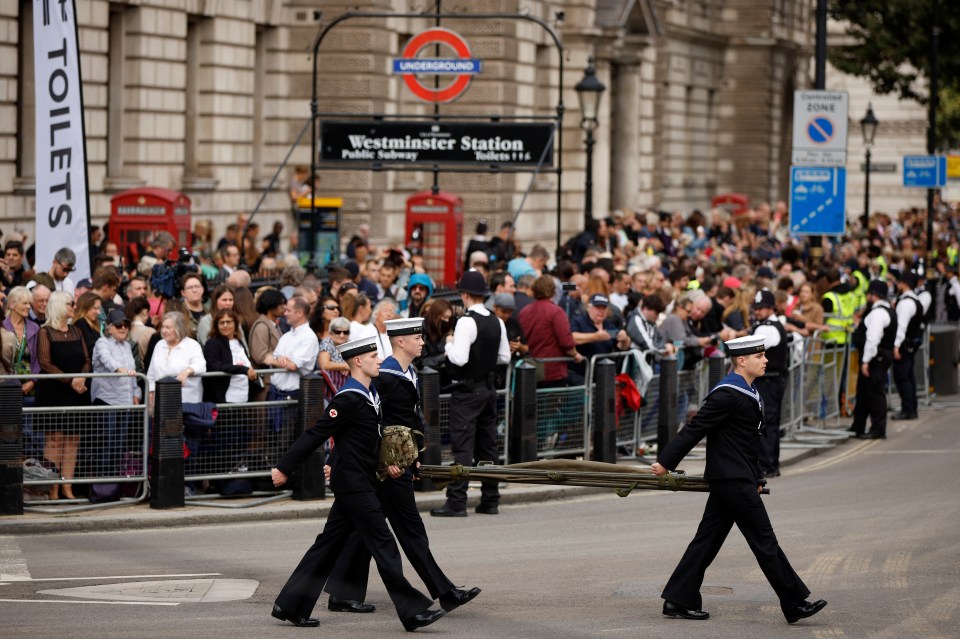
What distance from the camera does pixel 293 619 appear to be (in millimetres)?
9938

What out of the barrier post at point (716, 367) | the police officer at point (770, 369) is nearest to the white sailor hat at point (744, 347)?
the police officer at point (770, 369)

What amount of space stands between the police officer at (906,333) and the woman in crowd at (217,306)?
9038 millimetres

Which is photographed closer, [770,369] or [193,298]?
[193,298]

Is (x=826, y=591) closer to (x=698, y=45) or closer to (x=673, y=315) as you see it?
(x=673, y=315)

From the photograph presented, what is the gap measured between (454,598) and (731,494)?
172 centimetres

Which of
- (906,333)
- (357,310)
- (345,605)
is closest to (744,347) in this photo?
(345,605)

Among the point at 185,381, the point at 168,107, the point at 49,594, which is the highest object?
the point at 168,107

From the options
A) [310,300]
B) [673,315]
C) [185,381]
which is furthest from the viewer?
[673,315]

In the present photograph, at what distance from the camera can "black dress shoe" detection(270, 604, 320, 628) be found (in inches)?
391

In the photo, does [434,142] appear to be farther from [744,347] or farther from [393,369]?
[744,347]

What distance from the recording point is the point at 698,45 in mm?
57094

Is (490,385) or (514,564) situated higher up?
(490,385)

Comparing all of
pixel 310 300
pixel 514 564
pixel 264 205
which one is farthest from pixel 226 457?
pixel 264 205

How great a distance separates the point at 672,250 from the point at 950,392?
866cm
